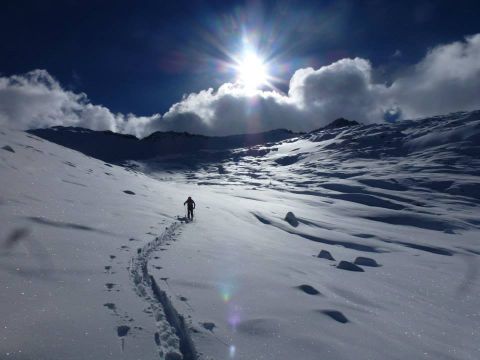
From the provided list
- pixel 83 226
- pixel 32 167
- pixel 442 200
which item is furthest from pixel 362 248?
pixel 442 200

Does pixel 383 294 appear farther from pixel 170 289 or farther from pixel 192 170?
pixel 192 170

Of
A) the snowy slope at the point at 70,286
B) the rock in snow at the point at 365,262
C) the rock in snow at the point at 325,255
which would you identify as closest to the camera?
the snowy slope at the point at 70,286

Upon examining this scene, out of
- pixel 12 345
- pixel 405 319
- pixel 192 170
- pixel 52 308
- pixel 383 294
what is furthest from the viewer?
pixel 192 170

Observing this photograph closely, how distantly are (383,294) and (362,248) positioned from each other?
35.9 feet

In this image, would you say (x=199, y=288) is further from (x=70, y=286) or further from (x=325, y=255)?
(x=325, y=255)

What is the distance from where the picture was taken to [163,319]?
6426 millimetres

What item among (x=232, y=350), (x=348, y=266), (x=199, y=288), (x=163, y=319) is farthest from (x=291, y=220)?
(x=232, y=350)

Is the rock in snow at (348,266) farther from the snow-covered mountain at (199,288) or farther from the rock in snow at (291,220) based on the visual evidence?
the rock in snow at (291,220)

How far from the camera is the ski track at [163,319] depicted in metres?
5.57

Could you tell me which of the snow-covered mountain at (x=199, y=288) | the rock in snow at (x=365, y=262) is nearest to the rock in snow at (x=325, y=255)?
the snow-covered mountain at (x=199, y=288)

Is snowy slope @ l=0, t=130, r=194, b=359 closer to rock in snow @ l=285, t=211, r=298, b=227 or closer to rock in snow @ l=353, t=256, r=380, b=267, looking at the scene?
rock in snow @ l=353, t=256, r=380, b=267

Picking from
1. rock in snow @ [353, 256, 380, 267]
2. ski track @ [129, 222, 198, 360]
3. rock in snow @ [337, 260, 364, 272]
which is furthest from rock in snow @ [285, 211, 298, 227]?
ski track @ [129, 222, 198, 360]

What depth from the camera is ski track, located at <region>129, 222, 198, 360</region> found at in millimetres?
5574

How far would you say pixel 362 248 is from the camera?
21.2 meters
